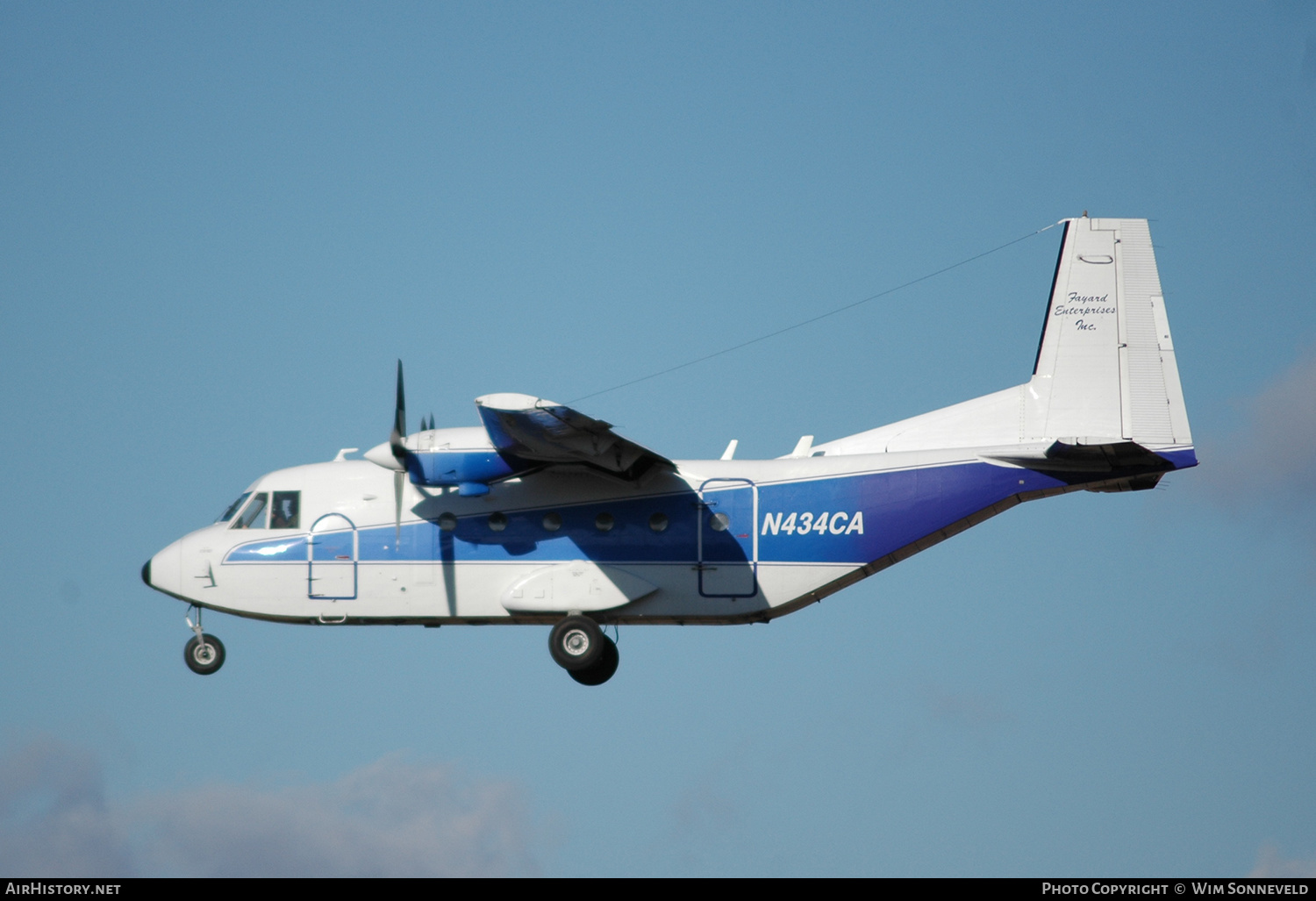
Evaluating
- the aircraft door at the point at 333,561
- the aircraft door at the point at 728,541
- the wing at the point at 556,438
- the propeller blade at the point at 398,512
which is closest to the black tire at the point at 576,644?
→ the aircraft door at the point at 728,541

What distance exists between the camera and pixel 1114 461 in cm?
1928

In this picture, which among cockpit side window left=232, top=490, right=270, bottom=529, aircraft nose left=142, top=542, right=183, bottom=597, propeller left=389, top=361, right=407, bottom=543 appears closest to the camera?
propeller left=389, top=361, right=407, bottom=543

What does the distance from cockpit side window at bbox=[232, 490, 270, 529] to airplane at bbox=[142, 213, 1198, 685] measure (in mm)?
335

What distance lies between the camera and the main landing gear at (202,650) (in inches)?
811

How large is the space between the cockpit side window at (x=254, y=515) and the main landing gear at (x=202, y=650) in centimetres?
123

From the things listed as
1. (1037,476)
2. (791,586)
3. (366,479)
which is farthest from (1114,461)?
(366,479)

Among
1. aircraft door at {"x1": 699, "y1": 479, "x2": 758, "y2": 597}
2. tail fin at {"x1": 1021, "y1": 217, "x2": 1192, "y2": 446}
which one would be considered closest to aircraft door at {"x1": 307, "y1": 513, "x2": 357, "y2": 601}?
aircraft door at {"x1": 699, "y1": 479, "x2": 758, "y2": 597}

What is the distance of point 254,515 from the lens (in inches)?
814

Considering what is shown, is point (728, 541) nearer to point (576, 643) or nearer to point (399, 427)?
point (576, 643)

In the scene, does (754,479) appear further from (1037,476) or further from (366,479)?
(366,479)

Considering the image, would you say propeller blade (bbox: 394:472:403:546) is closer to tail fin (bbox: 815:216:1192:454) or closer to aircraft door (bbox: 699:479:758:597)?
aircraft door (bbox: 699:479:758:597)

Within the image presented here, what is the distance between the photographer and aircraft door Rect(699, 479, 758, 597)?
19.8 m

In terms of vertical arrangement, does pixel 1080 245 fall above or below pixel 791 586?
above
